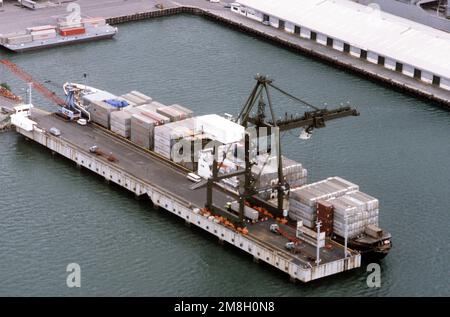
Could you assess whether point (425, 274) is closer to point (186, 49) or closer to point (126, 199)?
point (126, 199)

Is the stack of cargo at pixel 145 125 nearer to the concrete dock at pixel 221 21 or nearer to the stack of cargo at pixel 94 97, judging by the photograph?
the stack of cargo at pixel 94 97

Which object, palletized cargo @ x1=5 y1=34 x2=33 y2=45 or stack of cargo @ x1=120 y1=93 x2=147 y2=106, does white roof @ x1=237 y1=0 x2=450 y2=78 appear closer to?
palletized cargo @ x1=5 y1=34 x2=33 y2=45

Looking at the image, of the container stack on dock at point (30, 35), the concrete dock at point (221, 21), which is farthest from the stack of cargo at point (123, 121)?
the concrete dock at point (221, 21)

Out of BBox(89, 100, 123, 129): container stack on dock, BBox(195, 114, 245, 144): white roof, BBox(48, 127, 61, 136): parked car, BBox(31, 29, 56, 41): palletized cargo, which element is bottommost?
BBox(31, 29, 56, 41): palletized cargo

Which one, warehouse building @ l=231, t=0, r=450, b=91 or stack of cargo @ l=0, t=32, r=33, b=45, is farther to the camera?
stack of cargo @ l=0, t=32, r=33, b=45

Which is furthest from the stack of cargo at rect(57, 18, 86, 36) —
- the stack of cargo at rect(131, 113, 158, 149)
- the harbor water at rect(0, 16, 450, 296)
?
the stack of cargo at rect(131, 113, 158, 149)

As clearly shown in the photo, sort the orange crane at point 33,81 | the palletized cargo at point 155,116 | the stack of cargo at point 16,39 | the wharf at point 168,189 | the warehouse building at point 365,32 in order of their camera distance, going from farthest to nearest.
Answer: the stack of cargo at point 16,39 → the warehouse building at point 365,32 → the orange crane at point 33,81 → the palletized cargo at point 155,116 → the wharf at point 168,189

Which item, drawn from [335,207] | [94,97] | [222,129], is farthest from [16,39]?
[335,207]
